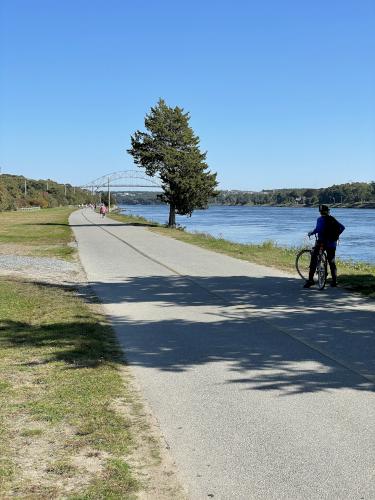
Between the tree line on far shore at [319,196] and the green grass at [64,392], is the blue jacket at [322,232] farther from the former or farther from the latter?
the tree line on far shore at [319,196]

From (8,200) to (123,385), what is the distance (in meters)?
102

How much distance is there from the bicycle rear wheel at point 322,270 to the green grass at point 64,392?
15.6 feet

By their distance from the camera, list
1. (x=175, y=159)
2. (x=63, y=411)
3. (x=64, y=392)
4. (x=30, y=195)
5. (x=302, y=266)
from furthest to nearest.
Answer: (x=30, y=195) < (x=175, y=159) < (x=302, y=266) < (x=64, y=392) < (x=63, y=411)

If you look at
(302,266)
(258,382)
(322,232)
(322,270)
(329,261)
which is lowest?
(258,382)

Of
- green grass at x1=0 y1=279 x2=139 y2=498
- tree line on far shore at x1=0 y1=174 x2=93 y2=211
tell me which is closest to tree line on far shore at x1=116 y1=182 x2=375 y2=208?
tree line on far shore at x1=0 y1=174 x2=93 y2=211

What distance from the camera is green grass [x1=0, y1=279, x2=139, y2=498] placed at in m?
3.40

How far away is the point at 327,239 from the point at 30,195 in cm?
13835

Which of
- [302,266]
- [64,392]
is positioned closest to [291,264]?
[302,266]

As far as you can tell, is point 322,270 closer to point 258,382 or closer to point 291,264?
point 291,264

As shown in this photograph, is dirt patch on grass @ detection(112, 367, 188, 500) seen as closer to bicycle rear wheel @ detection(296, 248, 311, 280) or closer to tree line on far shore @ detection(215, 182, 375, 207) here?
bicycle rear wheel @ detection(296, 248, 311, 280)

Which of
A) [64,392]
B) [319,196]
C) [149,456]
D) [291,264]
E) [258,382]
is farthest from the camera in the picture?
[319,196]

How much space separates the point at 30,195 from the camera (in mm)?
142375

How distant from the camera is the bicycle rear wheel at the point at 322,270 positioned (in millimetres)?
11000

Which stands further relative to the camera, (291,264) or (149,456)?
(291,264)
